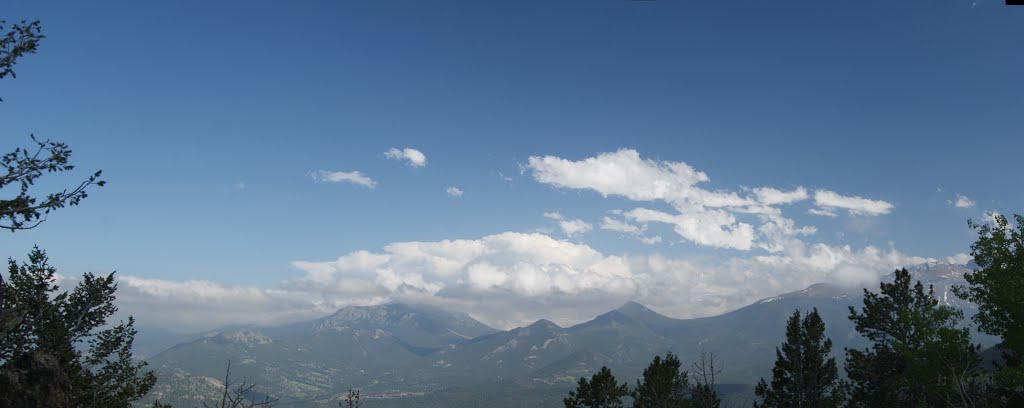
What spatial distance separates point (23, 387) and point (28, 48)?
35.1 feet

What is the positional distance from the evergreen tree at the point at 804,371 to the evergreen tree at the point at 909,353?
5.83 feet

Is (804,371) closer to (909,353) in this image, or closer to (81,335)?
(909,353)

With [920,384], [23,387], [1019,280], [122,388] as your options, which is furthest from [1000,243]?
[122,388]

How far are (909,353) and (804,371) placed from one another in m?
10.3

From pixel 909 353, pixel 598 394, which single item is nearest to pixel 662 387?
pixel 598 394

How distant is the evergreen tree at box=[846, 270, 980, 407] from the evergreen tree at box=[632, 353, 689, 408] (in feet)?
43.0

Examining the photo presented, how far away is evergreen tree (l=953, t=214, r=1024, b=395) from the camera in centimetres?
2677

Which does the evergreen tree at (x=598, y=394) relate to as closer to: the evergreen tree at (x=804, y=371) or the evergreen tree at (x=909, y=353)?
the evergreen tree at (x=804, y=371)

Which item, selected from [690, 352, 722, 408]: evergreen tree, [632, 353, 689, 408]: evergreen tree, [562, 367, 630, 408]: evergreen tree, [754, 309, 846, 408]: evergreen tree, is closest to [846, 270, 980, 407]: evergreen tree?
[754, 309, 846, 408]: evergreen tree

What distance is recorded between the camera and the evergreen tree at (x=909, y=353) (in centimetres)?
3147

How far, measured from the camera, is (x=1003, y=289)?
89.5 feet

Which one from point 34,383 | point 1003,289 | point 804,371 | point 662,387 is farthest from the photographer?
point 662,387

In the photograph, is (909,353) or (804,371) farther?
(804,371)

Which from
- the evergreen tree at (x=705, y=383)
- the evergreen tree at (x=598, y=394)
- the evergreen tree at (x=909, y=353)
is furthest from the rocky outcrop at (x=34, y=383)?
the evergreen tree at (x=909, y=353)
